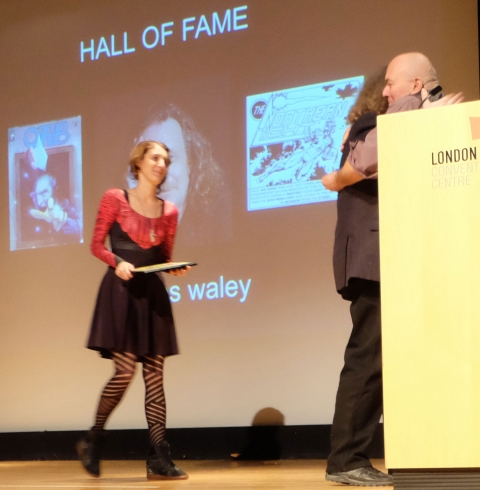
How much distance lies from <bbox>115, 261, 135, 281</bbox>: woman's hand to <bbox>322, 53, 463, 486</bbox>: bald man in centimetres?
87

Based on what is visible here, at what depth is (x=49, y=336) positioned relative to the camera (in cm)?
493

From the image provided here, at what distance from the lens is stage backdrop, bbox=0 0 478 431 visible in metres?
4.15

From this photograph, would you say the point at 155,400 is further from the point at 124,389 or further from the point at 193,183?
the point at 193,183

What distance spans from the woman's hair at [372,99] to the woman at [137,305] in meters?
0.93

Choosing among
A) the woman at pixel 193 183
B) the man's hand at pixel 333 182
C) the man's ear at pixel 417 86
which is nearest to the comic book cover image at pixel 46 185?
the woman at pixel 193 183

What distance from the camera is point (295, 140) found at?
13.8 feet

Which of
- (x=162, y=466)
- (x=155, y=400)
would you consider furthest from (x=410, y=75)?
(x=162, y=466)

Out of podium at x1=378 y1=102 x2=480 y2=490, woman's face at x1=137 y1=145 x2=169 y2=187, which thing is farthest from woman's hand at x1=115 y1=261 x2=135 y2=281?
podium at x1=378 y1=102 x2=480 y2=490

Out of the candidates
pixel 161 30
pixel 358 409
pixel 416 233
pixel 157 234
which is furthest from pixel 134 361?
pixel 161 30

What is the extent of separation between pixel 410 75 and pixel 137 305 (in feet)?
4.68

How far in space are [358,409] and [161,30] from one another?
3.03 m

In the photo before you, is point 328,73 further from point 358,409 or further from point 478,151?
point 478,151

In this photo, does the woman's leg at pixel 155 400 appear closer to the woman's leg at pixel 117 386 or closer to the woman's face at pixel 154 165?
the woman's leg at pixel 117 386

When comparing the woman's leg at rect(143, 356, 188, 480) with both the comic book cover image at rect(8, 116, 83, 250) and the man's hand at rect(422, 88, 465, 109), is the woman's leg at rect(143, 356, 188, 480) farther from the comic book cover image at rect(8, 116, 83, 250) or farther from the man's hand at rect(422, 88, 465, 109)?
the comic book cover image at rect(8, 116, 83, 250)
